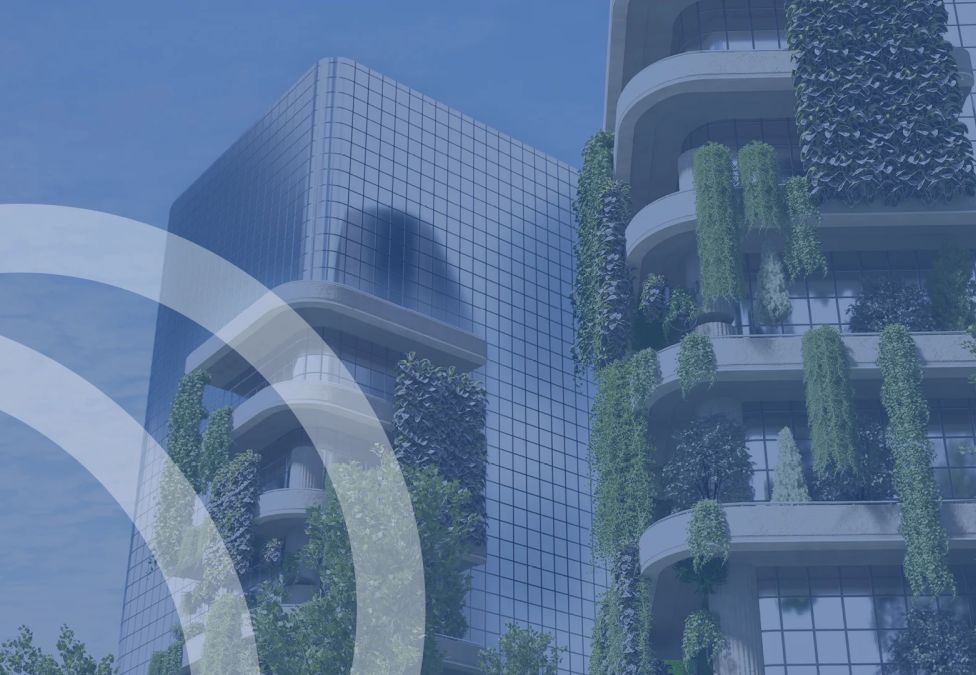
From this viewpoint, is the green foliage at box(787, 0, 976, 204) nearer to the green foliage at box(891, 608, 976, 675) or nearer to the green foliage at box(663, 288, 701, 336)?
the green foliage at box(663, 288, 701, 336)

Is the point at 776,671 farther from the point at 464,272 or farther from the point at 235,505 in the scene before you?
the point at 464,272

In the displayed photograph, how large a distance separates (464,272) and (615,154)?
104ft

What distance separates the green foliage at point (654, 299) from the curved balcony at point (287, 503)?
70.3 feet

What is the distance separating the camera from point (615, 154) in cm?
5131

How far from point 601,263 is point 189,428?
92.8 ft

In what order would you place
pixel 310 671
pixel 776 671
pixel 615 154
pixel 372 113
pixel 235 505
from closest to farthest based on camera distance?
pixel 310 671 → pixel 776 671 → pixel 615 154 → pixel 235 505 → pixel 372 113

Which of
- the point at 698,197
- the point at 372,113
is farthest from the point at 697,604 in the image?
the point at 372,113

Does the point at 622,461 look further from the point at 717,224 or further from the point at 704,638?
the point at 717,224

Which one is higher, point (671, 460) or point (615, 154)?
point (615, 154)

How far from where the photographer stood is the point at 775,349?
1699 inches

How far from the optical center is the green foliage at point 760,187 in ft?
146

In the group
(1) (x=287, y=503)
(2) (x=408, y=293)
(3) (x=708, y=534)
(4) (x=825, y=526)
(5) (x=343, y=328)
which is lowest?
(3) (x=708, y=534)

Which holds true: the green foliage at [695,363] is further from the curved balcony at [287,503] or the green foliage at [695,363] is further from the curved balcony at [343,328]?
the curved balcony at [343,328]

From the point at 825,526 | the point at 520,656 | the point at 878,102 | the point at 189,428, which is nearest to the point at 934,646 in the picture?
the point at 825,526
